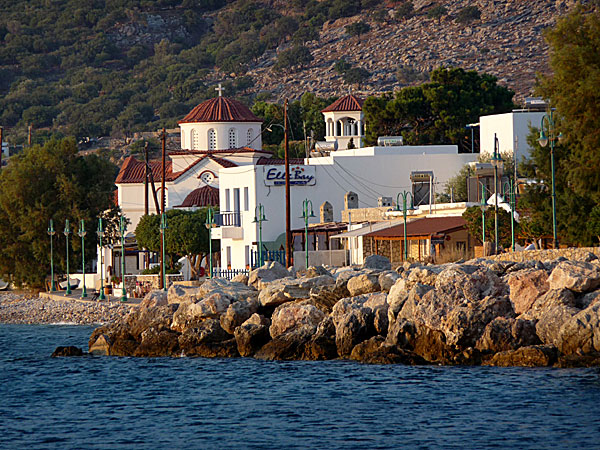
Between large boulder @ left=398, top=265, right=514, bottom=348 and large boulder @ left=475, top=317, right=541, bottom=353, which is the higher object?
large boulder @ left=398, top=265, right=514, bottom=348

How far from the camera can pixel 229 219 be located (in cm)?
5712

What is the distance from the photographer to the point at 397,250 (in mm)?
47969

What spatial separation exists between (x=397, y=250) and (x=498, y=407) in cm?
2605

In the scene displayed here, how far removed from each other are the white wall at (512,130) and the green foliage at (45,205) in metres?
22.1

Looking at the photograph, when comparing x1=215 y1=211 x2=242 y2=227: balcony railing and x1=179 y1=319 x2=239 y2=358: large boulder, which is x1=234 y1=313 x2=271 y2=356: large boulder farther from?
x1=215 y1=211 x2=242 y2=227: balcony railing

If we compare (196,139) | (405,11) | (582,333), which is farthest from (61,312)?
(405,11)

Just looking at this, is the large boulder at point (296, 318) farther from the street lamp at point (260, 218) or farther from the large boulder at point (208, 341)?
the street lamp at point (260, 218)

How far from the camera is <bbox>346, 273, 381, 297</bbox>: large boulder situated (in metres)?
31.7

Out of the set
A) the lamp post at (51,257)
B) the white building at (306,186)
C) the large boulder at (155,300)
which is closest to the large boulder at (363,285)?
the large boulder at (155,300)

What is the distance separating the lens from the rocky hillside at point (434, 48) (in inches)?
5531

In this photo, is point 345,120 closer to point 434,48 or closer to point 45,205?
point 45,205

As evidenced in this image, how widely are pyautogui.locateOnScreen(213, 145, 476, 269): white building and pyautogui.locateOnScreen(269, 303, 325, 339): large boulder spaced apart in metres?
23.1

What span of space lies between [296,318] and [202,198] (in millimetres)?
40214

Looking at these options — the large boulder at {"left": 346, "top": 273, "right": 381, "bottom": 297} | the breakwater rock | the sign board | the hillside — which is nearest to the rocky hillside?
the hillside
